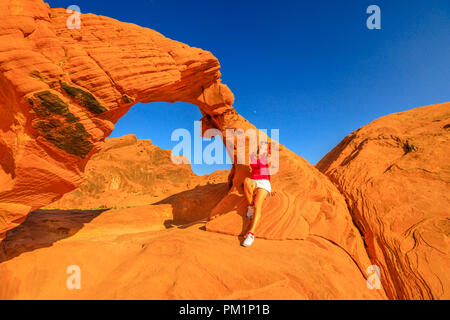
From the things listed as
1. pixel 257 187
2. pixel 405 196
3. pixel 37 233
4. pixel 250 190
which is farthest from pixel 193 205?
pixel 405 196

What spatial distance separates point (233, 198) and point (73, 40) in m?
5.87

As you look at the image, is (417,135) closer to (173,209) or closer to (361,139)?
(361,139)

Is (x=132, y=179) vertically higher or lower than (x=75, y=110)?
lower

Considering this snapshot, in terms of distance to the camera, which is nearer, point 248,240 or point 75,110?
point 248,240

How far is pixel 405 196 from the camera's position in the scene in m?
4.64

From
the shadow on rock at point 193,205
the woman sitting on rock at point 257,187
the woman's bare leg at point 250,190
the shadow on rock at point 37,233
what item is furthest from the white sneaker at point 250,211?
the shadow on rock at point 193,205

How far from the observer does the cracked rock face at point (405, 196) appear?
11.5 ft

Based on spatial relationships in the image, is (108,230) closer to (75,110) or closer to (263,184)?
(75,110)

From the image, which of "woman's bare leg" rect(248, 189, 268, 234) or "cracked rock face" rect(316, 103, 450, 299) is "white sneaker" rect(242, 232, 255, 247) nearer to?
"woman's bare leg" rect(248, 189, 268, 234)

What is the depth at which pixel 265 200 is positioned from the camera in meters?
4.66

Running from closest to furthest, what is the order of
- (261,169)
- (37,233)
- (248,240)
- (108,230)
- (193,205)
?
1. (248,240)
2. (261,169)
3. (37,233)
4. (108,230)
5. (193,205)

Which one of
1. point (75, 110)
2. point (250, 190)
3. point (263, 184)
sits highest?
point (75, 110)

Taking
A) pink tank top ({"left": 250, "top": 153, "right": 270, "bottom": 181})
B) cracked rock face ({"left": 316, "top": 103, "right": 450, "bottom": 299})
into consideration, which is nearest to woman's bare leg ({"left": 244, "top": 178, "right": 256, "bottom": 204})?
pink tank top ({"left": 250, "top": 153, "right": 270, "bottom": 181})

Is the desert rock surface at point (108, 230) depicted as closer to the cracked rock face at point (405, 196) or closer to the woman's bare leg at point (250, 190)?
the cracked rock face at point (405, 196)
